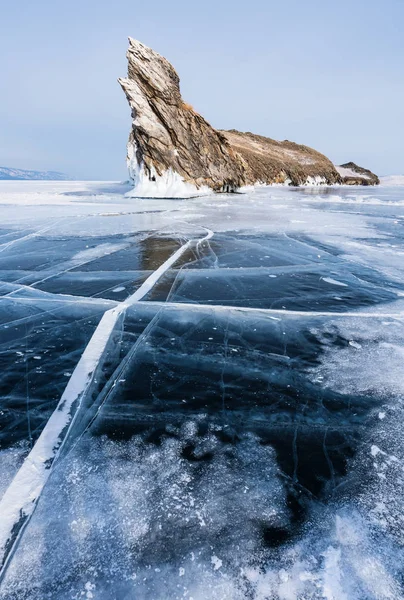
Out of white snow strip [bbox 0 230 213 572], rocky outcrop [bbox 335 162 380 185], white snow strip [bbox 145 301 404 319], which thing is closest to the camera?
white snow strip [bbox 0 230 213 572]

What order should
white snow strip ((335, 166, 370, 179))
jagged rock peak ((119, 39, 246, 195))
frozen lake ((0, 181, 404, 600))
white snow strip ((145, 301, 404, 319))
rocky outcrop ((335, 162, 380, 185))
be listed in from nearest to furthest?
frozen lake ((0, 181, 404, 600)) → white snow strip ((145, 301, 404, 319)) → jagged rock peak ((119, 39, 246, 195)) → rocky outcrop ((335, 162, 380, 185)) → white snow strip ((335, 166, 370, 179))

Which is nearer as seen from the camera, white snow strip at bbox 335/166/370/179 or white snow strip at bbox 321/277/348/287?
white snow strip at bbox 321/277/348/287

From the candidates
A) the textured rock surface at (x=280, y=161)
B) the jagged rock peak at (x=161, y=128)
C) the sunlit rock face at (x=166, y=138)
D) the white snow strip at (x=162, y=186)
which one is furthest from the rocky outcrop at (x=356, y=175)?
the white snow strip at (x=162, y=186)

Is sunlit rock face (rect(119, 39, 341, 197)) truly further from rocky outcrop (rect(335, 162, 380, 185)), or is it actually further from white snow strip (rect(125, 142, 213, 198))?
rocky outcrop (rect(335, 162, 380, 185))

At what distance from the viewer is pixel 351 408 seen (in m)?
2.06

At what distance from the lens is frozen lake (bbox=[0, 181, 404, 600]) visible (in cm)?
123

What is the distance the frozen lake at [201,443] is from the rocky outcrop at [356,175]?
60.6 m

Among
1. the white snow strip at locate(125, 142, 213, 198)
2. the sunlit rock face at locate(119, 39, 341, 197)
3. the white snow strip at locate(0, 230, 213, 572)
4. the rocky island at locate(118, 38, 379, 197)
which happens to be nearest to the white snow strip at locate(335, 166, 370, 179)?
the rocky island at locate(118, 38, 379, 197)

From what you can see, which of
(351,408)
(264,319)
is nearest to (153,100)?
(264,319)

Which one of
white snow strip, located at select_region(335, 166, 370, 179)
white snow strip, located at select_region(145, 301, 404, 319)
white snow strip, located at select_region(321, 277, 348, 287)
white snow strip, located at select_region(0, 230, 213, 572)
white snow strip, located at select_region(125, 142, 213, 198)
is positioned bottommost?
white snow strip, located at select_region(0, 230, 213, 572)

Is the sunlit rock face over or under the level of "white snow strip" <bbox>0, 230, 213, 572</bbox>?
over

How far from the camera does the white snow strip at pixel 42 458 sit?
4.49ft

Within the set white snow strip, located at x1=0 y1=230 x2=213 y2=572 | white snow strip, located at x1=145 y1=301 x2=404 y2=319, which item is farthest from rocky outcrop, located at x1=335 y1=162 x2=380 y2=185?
white snow strip, located at x1=0 y1=230 x2=213 y2=572

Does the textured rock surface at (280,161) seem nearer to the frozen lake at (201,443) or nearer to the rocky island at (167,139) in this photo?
the rocky island at (167,139)
